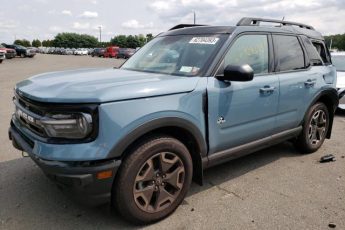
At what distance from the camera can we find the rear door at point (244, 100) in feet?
11.4

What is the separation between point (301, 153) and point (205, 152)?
2.39 metres

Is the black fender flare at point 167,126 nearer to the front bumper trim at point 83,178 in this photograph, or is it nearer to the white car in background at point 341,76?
the front bumper trim at point 83,178

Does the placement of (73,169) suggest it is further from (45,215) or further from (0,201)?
(0,201)

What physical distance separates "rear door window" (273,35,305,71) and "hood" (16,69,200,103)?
5.01 ft

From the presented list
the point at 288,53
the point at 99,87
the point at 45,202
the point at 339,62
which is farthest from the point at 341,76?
the point at 45,202

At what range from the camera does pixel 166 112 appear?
9.87 feet

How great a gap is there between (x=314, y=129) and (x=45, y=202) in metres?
3.92

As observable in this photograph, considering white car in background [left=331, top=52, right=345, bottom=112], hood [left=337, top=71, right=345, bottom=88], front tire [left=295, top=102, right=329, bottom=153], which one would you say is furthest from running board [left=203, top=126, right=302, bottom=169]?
hood [left=337, top=71, right=345, bottom=88]

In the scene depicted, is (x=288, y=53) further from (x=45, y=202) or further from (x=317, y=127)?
(x=45, y=202)

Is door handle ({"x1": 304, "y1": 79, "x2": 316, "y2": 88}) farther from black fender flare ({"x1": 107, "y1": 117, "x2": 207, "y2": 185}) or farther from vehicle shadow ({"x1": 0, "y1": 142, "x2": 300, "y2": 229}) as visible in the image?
black fender flare ({"x1": 107, "y1": 117, "x2": 207, "y2": 185})

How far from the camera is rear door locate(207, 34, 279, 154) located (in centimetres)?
346

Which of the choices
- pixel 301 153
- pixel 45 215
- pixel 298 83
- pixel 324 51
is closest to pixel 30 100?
pixel 45 215

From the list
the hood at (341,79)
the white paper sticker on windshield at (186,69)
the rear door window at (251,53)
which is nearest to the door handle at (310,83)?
the rear door window at (251,53)

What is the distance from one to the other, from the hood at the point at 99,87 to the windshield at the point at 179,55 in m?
0.23
